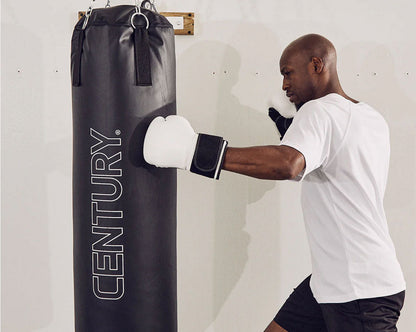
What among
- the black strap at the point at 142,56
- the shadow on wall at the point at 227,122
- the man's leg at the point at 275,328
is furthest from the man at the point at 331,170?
the shadow on wall at the point at 227,122

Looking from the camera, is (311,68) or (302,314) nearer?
(311,68)

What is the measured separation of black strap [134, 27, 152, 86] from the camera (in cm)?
151

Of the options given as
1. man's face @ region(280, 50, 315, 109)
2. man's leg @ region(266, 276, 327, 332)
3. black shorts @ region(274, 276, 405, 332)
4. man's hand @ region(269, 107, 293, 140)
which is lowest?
man's leg @ region(266, 276, 327, 332)

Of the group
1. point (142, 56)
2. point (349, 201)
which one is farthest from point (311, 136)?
point (142, 56)

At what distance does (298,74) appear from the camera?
1.69 metres

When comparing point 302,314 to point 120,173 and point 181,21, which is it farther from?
point 181,21

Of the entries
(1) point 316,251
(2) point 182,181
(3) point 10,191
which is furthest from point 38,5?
(1) point 316,251

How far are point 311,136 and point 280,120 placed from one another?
66 centimetres

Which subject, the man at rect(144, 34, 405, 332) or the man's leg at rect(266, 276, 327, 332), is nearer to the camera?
the man at rect(144, 34, 405, 332)

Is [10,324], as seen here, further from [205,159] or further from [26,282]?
[205,159]

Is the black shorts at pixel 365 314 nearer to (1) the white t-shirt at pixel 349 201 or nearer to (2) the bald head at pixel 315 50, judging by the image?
(1) the white t-shirt at pixel 349 201

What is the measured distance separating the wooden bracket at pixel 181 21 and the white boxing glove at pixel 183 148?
828 mm

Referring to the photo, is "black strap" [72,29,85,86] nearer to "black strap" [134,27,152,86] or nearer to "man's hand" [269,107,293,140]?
"black strap" [134,27,152,86]

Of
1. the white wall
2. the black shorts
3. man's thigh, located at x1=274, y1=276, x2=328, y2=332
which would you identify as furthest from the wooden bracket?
the black shorts
